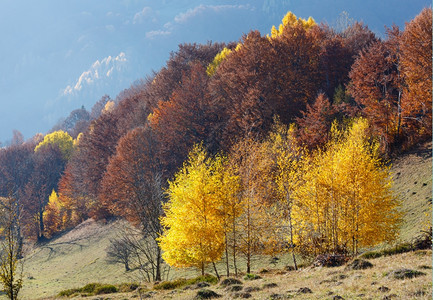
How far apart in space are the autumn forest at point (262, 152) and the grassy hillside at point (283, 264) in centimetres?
217

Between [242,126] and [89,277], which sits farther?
[242,126]

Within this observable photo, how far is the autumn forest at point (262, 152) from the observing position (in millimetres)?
27109

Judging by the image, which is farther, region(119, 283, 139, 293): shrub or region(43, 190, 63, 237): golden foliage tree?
region(43, 190, 63, 237): golden foliage tree

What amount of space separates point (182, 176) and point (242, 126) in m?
29.3

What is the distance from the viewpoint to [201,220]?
86.1 ft

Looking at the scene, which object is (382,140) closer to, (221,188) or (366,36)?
(221,188)

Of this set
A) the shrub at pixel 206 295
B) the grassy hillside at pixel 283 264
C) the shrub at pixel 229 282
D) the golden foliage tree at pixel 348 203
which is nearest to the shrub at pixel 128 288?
the grassy hillside at pixel 283 264

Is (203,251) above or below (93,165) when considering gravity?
below

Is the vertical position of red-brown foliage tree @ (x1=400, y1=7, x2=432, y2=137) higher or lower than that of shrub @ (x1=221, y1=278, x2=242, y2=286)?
higher

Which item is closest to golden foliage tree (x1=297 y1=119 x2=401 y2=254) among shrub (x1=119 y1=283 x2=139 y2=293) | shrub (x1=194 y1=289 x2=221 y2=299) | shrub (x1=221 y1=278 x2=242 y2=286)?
shrub (x1=221 y1=278 x2=242 y2=286)

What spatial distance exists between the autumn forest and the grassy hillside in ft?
7.10

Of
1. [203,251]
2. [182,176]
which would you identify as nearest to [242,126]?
[182,176]

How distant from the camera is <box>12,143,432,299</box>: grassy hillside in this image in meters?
13.5

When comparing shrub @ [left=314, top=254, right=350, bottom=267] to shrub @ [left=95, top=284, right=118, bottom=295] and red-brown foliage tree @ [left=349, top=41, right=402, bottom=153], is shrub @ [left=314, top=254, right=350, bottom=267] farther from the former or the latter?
red-brown foliage tree @ [left=349, top=41, right=402, bottom=153]
